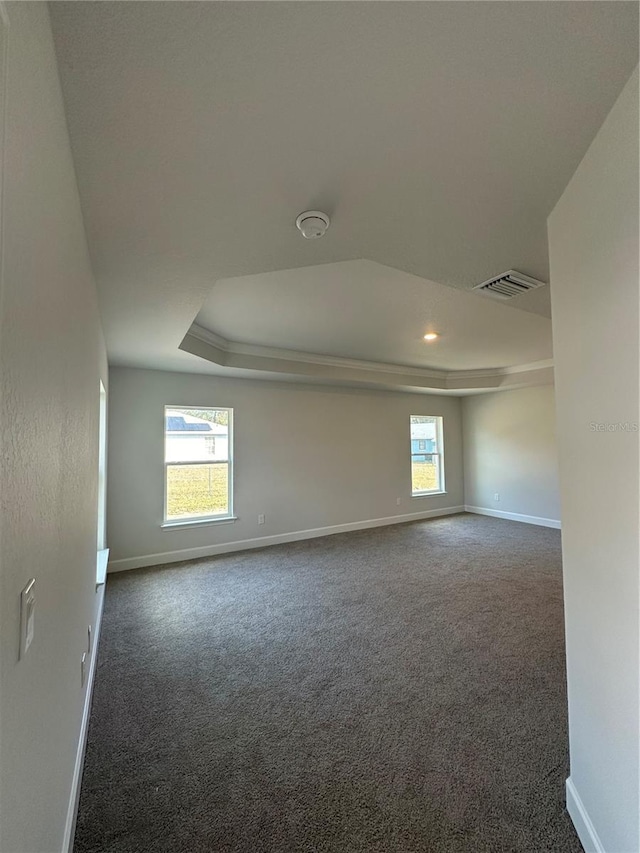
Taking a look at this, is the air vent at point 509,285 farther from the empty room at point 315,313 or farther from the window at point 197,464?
the window at point 197,464

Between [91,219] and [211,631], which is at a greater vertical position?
[91,219]

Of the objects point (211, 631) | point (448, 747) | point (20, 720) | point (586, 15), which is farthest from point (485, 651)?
point (586, 15)

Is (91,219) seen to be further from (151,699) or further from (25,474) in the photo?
(151,699)

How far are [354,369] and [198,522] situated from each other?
293cm

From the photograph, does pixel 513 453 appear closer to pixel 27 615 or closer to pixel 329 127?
pixel 329 127

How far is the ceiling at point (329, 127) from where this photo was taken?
831 millimetres

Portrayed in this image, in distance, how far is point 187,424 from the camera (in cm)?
464

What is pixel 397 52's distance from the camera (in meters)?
0.89

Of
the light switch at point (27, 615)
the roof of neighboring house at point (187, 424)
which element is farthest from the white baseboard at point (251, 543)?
the light switch at point (27, 615)

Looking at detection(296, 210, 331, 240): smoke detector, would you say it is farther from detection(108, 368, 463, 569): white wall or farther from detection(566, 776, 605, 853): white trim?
detection(108, 368, 463, 569): white wall

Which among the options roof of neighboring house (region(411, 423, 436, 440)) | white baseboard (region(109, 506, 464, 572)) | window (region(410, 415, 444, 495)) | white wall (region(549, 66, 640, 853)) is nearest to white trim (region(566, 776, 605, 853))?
white wall (region(549, 66, 640, 853))

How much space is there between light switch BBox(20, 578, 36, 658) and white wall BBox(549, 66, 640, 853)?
1.47 meters

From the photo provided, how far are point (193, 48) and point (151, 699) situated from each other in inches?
109

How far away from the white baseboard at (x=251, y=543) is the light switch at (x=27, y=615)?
385cm
